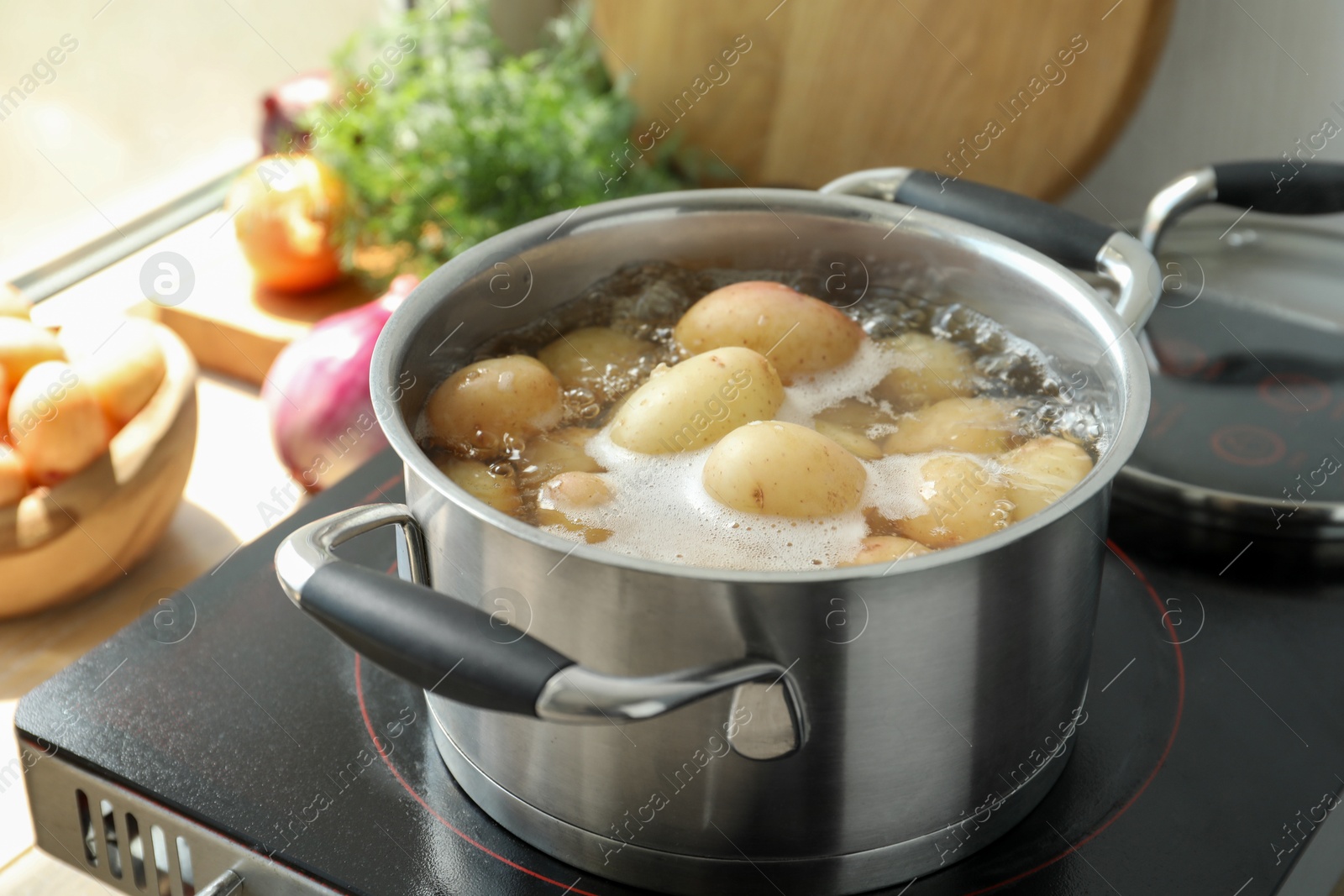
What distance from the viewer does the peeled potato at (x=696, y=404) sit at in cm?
53

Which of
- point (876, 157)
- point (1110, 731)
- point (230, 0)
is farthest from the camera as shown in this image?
point (230, 0)

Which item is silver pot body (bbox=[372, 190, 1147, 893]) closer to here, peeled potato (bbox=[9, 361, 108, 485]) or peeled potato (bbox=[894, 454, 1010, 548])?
peeled potato (bbox=[894, 454, 1010, 548])

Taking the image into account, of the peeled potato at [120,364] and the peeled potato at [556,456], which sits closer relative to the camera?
the peeled potato at [556,456]

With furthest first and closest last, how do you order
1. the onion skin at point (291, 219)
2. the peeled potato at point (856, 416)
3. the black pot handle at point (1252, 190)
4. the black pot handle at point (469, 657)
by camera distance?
1. the onion skin at point (291, 219)
2. the black pot handle at point (1252, 190)
3. the peeled potato at point (856, 416)
4. the black pot handle at point (469, 657)

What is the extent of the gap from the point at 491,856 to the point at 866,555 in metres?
0.20

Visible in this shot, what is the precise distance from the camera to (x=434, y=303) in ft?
1.66

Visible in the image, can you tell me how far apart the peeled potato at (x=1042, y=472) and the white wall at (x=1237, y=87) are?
2.01 ft

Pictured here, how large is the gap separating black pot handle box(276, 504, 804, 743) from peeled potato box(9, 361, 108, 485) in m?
0.36

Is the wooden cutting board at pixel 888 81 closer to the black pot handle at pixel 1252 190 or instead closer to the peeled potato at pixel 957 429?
the black pot handle at pixel 1252 190

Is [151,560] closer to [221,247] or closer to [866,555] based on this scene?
[221,247]

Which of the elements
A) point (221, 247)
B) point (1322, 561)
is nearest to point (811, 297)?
point (1322, 561)

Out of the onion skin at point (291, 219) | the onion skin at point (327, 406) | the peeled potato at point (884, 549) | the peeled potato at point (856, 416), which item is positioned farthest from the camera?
the onion skin at point (291, 219)

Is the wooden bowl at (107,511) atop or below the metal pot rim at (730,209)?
below

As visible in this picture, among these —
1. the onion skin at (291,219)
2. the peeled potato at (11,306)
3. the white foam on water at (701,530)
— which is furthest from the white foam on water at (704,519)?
the onion skin at (291,219)
